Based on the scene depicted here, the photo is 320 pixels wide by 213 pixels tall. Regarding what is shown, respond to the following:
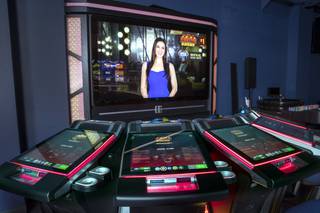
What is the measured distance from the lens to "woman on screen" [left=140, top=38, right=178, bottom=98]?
239 cm

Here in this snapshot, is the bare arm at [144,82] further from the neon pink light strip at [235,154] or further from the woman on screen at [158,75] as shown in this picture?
the neon pink light strip at [235,154]

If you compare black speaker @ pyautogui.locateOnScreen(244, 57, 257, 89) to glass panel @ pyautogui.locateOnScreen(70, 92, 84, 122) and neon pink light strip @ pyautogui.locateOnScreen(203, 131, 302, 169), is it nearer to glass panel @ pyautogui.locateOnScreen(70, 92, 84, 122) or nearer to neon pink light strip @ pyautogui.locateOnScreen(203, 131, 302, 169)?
glass panel @ pyautogui.locateOnScreen(70, 92, 84, 122)

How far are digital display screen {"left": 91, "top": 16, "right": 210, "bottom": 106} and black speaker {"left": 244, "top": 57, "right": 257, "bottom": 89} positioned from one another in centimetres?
104

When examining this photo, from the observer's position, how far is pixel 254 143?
896 mm

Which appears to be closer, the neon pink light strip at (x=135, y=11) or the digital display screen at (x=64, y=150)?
the digital display screen at (x=64, y=150)

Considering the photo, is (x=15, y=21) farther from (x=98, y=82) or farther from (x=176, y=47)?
(x=176, y=47)

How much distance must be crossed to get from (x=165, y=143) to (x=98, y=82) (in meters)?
1.38

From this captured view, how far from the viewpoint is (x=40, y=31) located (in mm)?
2023

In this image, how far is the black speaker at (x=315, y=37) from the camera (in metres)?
4.47

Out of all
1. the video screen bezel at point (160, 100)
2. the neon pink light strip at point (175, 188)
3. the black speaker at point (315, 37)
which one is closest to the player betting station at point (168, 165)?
the neon pink light strip at point (175, 188)

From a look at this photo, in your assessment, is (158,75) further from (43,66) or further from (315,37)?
(315,37)

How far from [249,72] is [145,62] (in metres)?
1.84

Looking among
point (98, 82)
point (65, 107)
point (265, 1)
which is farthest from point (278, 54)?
point (65, 107)

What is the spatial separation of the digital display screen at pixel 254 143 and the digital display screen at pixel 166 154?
0.14 meters
